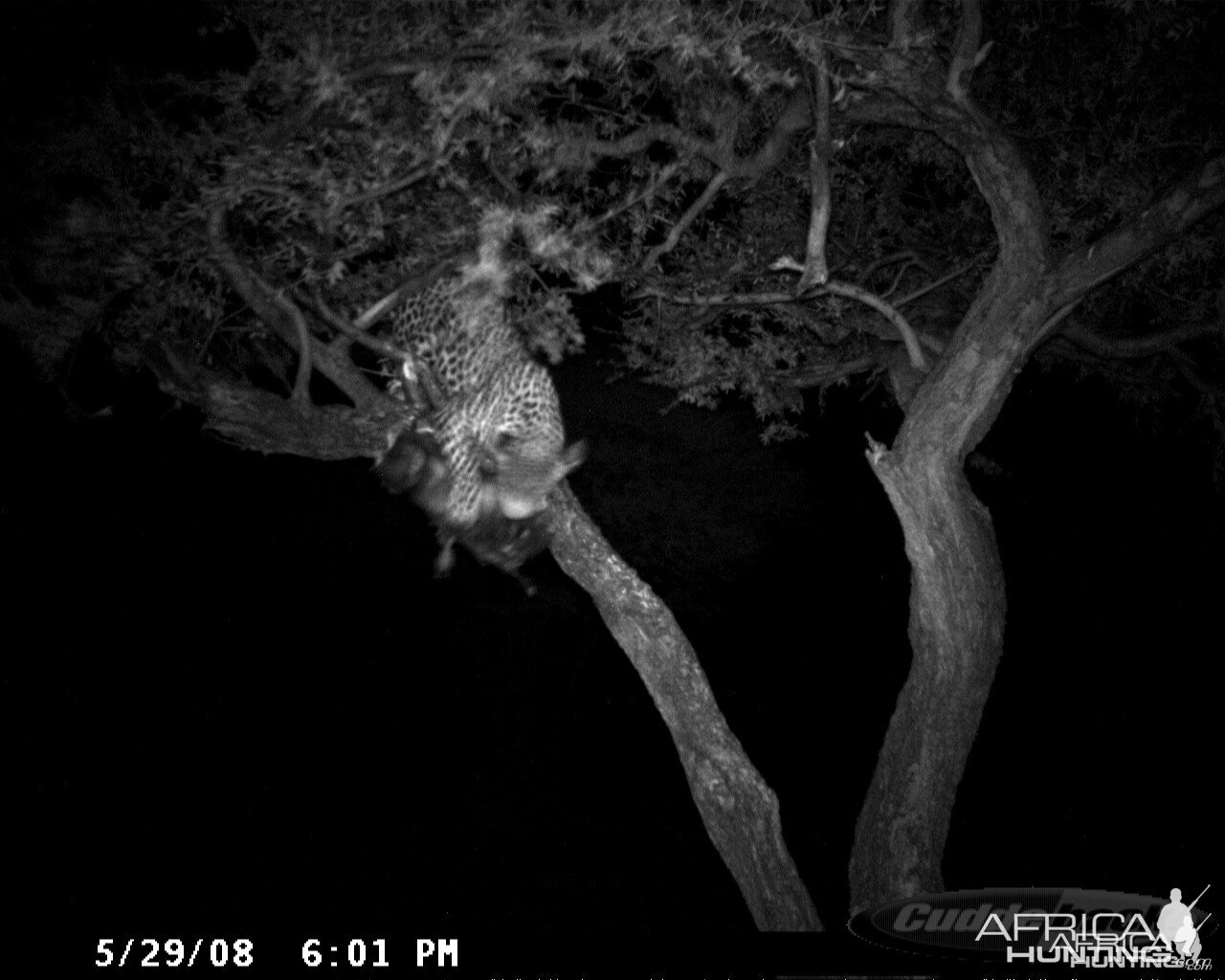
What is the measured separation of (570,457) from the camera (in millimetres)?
4020

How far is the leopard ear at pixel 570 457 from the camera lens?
3.99m

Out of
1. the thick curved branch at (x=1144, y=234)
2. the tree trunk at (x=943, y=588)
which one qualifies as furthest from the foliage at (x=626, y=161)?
the tree trunk at (x=943, y=588)

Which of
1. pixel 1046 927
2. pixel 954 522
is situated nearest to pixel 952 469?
pixel 954 522

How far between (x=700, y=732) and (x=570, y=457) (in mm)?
1320

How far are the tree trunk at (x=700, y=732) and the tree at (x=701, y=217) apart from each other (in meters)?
0.01

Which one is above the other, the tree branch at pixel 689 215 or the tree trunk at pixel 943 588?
the tree branch at pixel 689 215

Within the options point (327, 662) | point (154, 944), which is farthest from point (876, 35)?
point (327, 662)

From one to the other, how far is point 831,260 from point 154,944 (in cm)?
471

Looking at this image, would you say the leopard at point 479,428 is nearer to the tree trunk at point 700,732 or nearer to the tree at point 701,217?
the tree at point 701,217

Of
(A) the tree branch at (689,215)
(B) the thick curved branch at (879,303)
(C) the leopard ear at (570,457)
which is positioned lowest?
(C) the leopard ear at (570,457)

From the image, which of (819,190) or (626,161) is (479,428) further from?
(626,161)

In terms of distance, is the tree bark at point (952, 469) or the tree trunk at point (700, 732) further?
the tree trunk at point (700, 732)

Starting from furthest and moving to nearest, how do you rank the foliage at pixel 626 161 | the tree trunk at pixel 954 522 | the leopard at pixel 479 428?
the tree trunk at pixel 954 522, the leopard at pixel 479 428, the foliage at pixel 626 161

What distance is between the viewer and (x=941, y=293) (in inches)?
236
